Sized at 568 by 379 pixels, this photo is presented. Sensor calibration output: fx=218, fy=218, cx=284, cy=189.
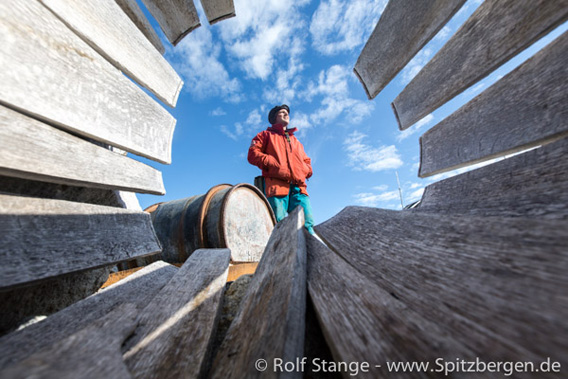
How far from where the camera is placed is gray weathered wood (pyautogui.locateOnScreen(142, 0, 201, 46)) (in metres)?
1.65

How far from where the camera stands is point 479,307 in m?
0.46

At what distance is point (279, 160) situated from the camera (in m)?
5.17

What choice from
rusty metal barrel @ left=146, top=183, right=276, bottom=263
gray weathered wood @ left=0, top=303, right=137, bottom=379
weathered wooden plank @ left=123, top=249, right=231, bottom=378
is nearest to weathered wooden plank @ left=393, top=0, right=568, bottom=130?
weathered wooden plank @ left=123, top=249, right=231, bottom=378

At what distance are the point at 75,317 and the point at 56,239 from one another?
0.37 metres

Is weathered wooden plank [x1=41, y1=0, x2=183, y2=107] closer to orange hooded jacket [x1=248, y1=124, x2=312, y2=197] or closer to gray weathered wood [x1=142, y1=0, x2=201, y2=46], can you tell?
gray weathered wood [x1=142, y1=0, x2=201, y2=46]

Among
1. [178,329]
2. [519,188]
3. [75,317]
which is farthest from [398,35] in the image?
[75,317]

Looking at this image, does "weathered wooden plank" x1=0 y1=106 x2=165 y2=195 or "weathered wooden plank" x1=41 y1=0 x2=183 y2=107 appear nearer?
"weathered wooden plank" x1=0 y1=106 x2=165 y2=195

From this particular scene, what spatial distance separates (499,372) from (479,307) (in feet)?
0.42

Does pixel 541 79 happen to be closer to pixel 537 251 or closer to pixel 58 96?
pixel 537 251

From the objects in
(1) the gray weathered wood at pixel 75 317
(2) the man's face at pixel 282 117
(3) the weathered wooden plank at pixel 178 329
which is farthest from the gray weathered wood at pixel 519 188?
(2) the man's face at pixel 282 117

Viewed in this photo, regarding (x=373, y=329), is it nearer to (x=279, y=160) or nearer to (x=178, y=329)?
(x=178, y=329)

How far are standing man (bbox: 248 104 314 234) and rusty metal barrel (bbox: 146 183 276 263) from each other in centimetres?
91

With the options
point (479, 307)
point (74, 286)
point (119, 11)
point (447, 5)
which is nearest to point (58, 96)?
point (119, 11)

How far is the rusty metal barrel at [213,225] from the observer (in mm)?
3189
